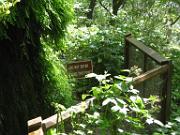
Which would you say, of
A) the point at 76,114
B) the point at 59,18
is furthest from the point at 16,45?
the point at 76,114

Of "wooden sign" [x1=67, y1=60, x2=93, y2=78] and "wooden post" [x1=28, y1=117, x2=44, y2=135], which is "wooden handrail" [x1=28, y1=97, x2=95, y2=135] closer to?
"wooden post" [x1=28, y1=117, x2=44, y2=135]

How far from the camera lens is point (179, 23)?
15.2 m

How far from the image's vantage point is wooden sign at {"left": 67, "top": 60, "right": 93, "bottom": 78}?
17.7 ft

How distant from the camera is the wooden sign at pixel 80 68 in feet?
17.7

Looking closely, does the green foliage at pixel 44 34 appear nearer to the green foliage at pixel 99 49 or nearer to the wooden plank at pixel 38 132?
the wooden plank at pixel 38 132

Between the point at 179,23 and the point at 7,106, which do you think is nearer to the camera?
the point at 7,106

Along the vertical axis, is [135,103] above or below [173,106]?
above

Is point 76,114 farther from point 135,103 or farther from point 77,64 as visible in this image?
point 77,64

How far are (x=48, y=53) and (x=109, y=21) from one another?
581 cm

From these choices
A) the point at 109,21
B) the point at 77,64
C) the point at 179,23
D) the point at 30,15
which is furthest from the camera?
the point at 179,23

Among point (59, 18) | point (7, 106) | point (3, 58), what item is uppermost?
point (59, 18)

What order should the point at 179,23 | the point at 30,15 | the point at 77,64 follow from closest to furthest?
the point at 30,15
the point at 77,64
the point at 179,23

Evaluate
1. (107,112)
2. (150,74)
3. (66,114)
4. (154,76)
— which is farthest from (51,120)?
(154,76)

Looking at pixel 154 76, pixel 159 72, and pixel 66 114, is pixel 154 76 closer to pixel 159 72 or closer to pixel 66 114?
pixel 159 72
